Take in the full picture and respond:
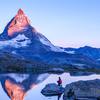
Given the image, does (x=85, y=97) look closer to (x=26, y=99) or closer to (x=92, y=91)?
(x=92, y=91)

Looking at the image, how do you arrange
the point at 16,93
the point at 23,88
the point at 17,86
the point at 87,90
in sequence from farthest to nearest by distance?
the point at 17,86 < the point at 23,88 < the point at 16,93 < the point at 87,90

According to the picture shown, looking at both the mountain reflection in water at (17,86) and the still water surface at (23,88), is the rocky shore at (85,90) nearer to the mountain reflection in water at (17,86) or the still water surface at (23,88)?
the still water surface at (23,88)

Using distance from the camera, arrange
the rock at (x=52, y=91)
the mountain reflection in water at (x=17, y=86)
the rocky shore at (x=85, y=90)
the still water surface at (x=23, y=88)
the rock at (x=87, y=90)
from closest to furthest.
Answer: the rocky shore at (x=85, y=90) → the rock at (x=87, y=90) → the still water surface at (x=23, y=88) → the mountain reflection in water at (x=17, y=86) → the rock at (x=52, y=91)

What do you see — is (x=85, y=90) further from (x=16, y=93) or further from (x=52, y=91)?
(x=16, y=93)

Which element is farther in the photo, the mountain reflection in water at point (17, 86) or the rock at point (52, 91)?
the rock at point (52, 91)

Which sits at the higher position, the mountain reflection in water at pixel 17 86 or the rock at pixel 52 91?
the rock at pixel 52 91

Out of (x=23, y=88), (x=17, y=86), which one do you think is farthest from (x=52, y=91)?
(x=17, y=86)

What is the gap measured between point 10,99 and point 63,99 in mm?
7590

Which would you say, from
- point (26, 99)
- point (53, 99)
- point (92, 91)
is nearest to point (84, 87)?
point (92, 91)

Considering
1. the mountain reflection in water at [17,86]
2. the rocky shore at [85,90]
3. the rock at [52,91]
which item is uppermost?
the rocky shore at [85,90]

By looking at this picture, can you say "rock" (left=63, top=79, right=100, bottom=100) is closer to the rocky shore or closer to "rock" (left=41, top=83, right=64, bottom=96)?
the rocky shore

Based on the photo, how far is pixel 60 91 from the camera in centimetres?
6475

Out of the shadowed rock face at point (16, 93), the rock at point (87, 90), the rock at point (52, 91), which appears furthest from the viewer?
the rock at point (52, 91)

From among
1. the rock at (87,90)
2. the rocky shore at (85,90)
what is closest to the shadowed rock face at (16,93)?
the rocky shore at (85,90)
